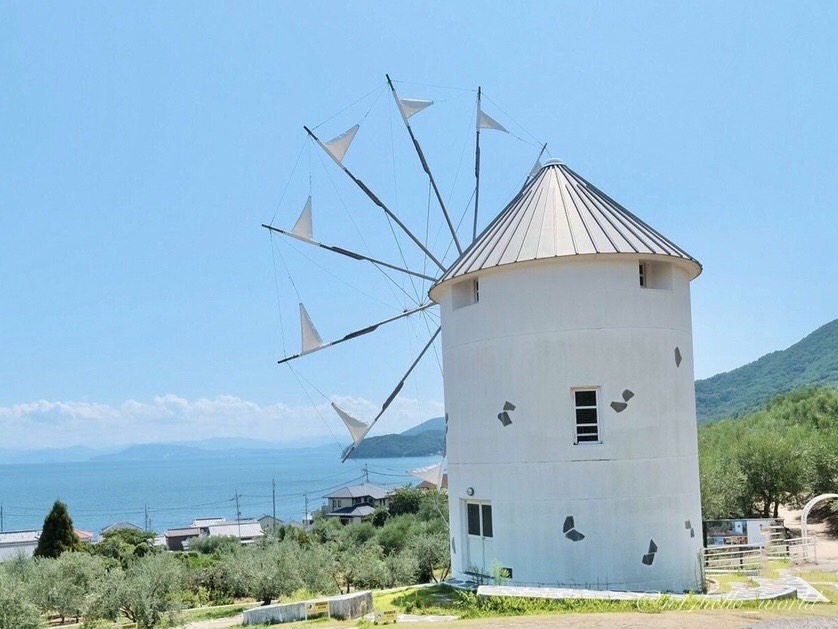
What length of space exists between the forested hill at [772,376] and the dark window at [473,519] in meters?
133

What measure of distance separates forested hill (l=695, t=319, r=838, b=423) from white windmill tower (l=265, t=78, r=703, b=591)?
13287cm

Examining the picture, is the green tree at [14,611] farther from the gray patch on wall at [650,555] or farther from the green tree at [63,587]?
the gray patch on wall at [650,555]

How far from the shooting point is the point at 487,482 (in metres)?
15.8

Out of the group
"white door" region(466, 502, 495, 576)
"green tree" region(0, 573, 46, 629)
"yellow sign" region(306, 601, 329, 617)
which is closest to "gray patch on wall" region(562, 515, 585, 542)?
"white door" region(466, 502, 495, 576)

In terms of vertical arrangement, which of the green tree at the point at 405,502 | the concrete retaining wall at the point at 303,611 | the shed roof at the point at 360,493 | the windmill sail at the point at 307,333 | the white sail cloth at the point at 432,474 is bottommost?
the shed roof at the point at 360,493

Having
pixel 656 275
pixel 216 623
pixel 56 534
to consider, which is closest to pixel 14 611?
pixel 216 623

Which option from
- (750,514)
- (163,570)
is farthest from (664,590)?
(750,514)

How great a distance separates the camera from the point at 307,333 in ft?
74.3

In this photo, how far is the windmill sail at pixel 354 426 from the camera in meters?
22.7

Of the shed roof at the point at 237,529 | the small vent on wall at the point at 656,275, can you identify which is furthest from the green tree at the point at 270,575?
the shed roof at the point at 237,529

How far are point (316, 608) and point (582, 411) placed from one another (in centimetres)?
586

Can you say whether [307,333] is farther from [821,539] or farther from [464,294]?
[821,539]

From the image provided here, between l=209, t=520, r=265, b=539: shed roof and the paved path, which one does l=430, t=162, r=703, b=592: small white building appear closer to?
the paved path

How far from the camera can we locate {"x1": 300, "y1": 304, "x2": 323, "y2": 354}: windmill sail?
2262 cm
